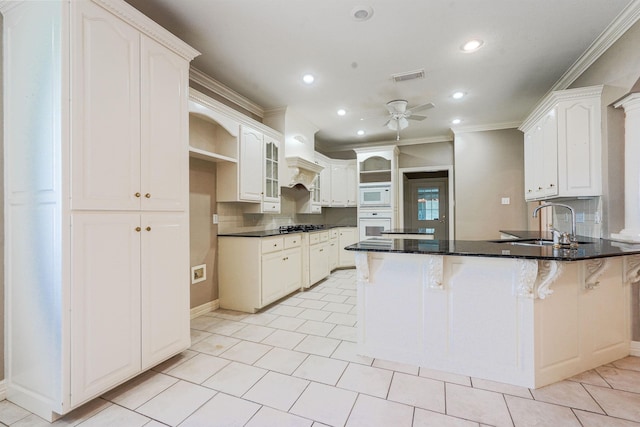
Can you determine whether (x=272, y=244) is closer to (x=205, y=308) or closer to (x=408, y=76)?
(x=205, y=308)

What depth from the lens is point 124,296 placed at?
1781 millimetres

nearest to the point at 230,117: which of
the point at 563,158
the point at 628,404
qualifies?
the point at 563,158

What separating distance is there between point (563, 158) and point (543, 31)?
3.97ft

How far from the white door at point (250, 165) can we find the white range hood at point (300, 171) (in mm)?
664

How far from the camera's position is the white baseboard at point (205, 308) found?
124 inches

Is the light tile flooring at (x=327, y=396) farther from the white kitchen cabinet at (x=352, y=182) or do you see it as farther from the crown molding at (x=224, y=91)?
the white kitchen cabinet at (x=352, y=182)

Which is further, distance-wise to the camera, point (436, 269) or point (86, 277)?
point (436, 269)

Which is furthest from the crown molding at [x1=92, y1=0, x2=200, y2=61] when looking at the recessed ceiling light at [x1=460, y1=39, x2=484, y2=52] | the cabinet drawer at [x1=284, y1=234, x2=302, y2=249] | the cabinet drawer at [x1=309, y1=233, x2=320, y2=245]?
the cabinet drawer at [x1=309, y1=233, x2=320, y2=245]

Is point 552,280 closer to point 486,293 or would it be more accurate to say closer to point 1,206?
point 486,293

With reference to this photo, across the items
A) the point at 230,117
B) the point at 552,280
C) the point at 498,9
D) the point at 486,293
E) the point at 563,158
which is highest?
the point at 498,9

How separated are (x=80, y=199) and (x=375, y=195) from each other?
487 cm

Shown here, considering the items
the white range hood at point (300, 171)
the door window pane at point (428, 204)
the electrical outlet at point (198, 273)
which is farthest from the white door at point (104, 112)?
the door window pane at point (428, 204)

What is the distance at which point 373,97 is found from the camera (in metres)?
3.87

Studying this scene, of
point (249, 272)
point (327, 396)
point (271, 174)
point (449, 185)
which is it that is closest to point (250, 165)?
point (271, 174)
